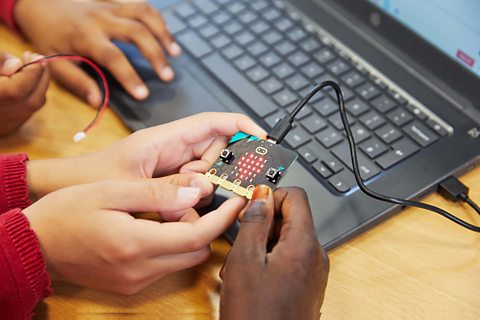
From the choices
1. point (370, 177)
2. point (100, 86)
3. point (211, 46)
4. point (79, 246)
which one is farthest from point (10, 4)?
point (370, 177)

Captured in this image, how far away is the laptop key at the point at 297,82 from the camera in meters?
0.77

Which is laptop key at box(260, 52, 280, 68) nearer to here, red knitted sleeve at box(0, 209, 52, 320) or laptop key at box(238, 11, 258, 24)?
laptop key at box(238, 11, 258, 24)

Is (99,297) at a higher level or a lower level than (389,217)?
lower

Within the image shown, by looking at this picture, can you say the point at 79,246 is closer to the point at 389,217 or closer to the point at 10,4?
the point at 389,217

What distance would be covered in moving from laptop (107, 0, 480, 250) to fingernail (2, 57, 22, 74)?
13cm

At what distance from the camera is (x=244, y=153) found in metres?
0.61

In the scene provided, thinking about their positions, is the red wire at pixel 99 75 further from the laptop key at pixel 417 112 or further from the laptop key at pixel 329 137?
the laptop key at pixel 417 112

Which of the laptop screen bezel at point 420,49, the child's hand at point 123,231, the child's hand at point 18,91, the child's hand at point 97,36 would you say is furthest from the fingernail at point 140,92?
the laptop screen bezel at point 420,49

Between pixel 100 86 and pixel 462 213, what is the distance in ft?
1.68

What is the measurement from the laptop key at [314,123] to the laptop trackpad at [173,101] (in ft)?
0.38

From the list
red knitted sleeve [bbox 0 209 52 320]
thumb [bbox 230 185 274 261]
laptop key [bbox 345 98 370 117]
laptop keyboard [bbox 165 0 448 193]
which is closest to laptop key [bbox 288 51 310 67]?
laptop keyboard [bbox 165 0 448 193]

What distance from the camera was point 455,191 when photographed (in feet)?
2.20

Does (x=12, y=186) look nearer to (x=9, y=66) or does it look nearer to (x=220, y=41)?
(x=9, y=66)

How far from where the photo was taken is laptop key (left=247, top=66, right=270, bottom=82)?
0.79m
